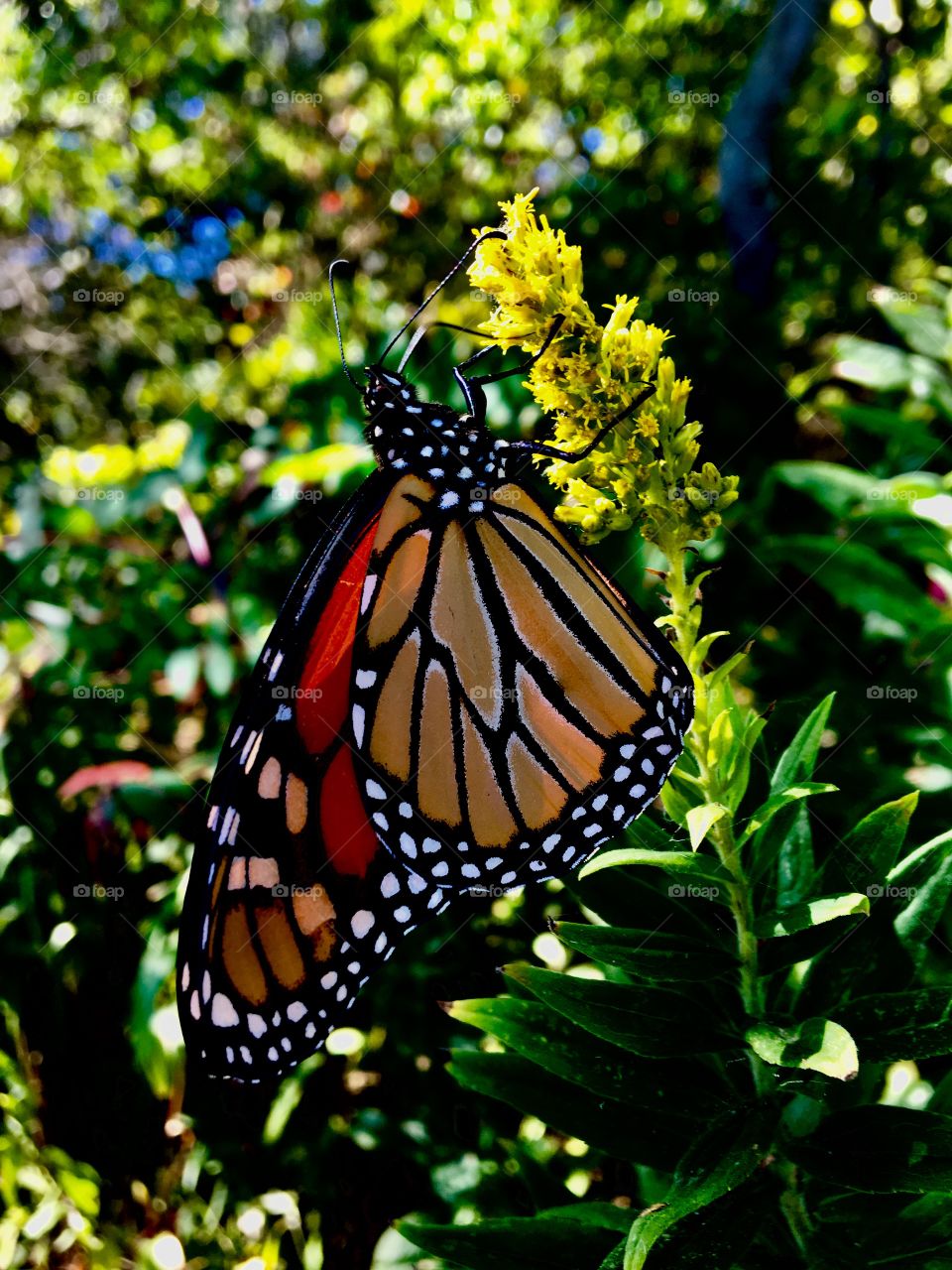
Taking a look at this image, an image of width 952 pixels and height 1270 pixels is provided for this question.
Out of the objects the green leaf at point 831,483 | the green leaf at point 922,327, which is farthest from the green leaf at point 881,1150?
the green leaf at point 922,327

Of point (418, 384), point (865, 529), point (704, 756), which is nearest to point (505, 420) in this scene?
point (418, 384)

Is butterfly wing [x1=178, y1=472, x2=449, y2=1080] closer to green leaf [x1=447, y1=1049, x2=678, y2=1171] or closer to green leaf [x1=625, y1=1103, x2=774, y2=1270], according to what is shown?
green leaf [x1=447, y1=1049, x2=678, y2=1171]

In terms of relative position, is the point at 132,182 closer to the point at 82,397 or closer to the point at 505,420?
the point at 82,397

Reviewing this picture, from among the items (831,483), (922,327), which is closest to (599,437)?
(831,483)

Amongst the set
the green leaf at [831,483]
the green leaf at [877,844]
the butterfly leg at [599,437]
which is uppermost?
the butterfly leg at [599,437]

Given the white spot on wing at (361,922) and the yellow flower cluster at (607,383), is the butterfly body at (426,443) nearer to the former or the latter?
the yellow flower cluster at (607,383)

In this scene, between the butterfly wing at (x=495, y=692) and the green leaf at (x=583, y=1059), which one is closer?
the green leaf at (x=583, y=1059)
